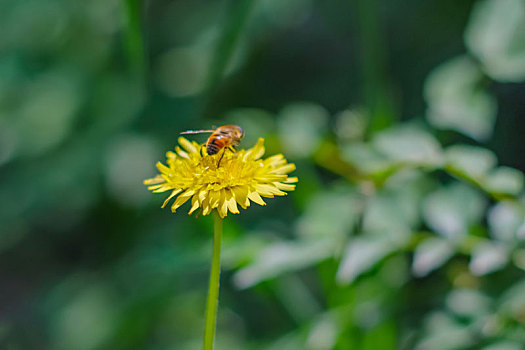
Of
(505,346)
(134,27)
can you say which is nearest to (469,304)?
(505,346)

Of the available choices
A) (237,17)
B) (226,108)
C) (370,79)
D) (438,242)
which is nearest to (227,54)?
(237,17)

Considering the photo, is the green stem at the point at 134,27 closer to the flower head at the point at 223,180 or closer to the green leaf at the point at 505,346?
the flower head at the point at 223,180

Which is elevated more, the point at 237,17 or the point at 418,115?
the point at 237,17

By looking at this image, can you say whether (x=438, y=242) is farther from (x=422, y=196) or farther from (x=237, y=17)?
(x=237, y=17)

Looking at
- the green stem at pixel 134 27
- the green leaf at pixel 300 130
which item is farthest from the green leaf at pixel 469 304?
the green stem at pixel 134 27

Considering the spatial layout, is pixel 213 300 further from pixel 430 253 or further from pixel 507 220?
pixel 507 220

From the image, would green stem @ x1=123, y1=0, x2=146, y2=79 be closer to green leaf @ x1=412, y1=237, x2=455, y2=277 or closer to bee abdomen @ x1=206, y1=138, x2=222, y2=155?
bee abdomen @ x1=206, y1=138, x2=222, y2=155
